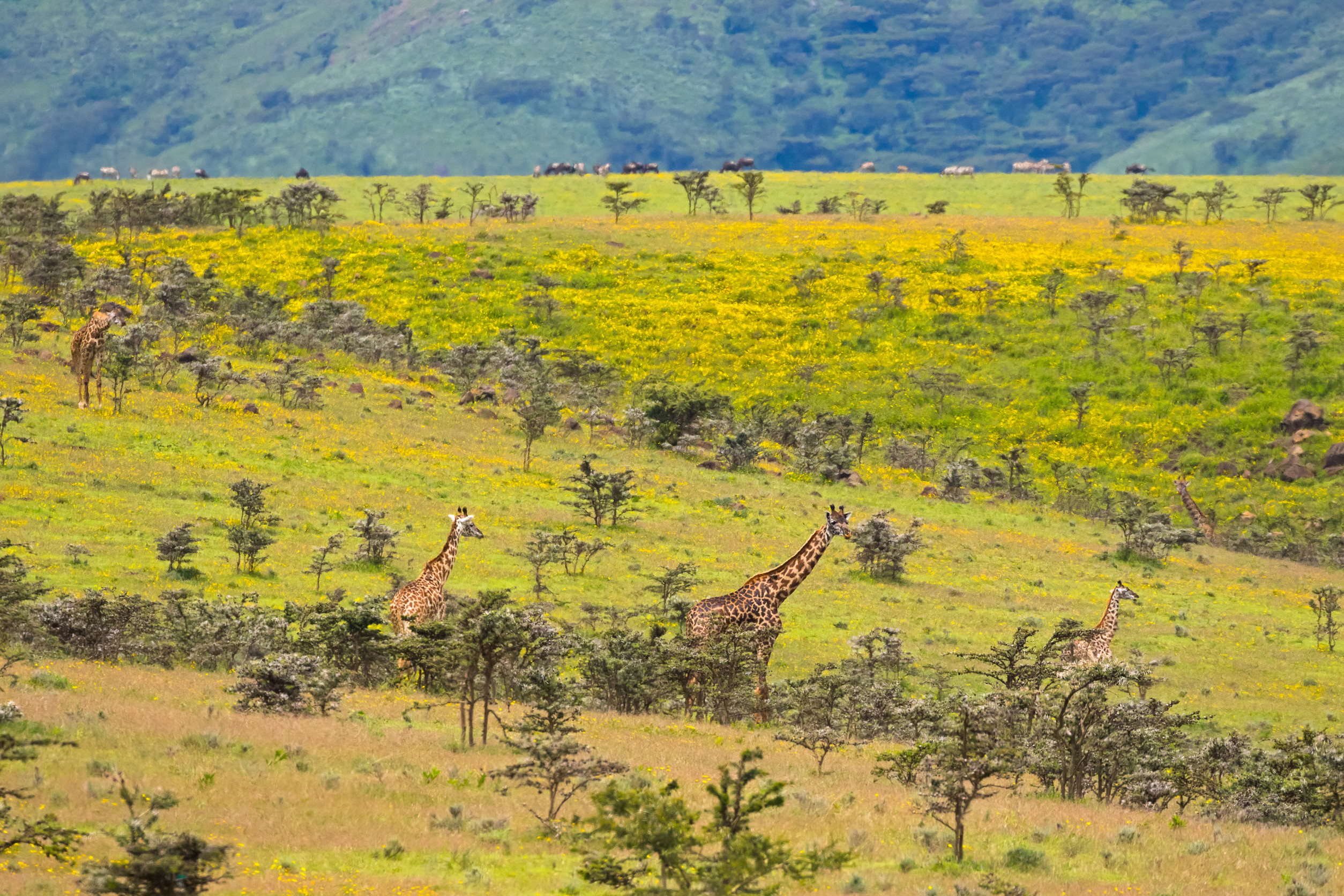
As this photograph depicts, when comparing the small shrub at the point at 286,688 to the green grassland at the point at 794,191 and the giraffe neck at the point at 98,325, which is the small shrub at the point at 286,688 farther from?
the green grassland at the point at 794,191

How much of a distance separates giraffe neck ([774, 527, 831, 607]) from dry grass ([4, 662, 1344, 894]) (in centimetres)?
598

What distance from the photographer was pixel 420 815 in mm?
13914

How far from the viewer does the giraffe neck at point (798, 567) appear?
81.9 ft

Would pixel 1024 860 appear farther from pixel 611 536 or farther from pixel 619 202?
pixel 619 202

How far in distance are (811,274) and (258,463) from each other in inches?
2022

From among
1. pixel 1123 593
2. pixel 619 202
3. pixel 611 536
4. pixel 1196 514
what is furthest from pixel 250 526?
pixel 619 202

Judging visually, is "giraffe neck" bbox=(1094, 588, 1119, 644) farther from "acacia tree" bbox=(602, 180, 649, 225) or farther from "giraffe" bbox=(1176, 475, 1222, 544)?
"acacia tree" bbox=(602, 180, 649, 225)

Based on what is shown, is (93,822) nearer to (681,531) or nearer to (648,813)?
(648,813)

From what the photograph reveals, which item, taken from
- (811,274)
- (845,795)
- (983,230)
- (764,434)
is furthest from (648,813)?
(983,230)

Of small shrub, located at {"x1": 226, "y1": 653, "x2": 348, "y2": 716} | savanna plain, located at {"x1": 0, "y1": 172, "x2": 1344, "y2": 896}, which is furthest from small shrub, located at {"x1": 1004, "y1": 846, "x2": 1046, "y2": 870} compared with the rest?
small shrub, located at {"x1": 226, "y1": 653, "x2": 348, "y2": 716}

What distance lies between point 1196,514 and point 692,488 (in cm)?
2440

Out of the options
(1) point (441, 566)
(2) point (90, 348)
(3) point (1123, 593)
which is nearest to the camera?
(1) point (441, 566)

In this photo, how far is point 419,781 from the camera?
15.2m

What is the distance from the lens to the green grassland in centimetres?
11369
